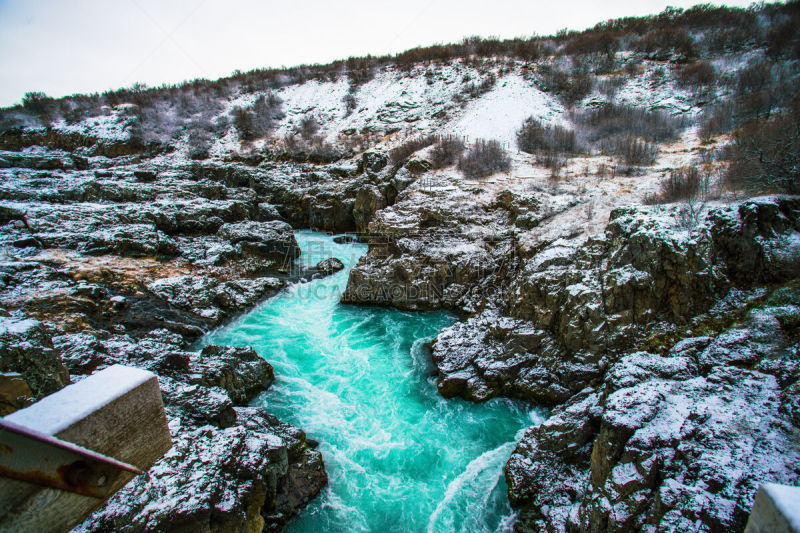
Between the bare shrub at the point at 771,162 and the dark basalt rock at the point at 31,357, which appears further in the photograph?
the bare shrub at the point at 771,162

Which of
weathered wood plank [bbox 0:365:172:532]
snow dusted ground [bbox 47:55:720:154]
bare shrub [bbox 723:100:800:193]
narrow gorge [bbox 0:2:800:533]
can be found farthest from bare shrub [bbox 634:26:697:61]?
weathered wood plank [bbox 0:365:172:532]

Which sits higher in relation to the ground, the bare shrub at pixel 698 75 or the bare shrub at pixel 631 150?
the bare shrub at pixel 698 75

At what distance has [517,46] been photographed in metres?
24.2

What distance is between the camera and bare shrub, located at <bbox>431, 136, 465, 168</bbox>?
13.7 meters

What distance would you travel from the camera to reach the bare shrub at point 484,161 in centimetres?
1248

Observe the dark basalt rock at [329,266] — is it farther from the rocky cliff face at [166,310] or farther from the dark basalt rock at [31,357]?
the dark basalt rock at [31,357]

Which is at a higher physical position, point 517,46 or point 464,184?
point 517,46

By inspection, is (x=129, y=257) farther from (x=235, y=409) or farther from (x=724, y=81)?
(x=724, y=81)

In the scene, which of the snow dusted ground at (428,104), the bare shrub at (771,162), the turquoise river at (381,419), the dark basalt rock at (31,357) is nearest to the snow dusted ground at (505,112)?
the snow dusted ground at (428,104)

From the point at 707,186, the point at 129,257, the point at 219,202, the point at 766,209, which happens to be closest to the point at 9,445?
the point at 766,209

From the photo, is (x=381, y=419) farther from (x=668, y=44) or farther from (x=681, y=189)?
(x=668, y=44)

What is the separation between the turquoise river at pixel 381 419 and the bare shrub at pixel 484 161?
242 inches

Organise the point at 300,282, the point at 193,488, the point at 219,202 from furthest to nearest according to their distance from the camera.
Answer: the point at 219,202
the point at 300,282
the point at 193,488

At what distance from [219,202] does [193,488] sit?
11.5m
